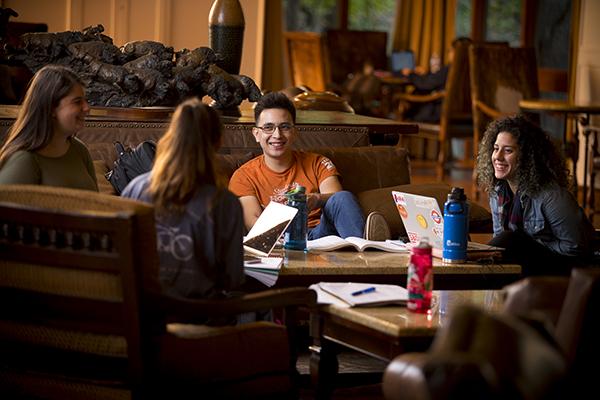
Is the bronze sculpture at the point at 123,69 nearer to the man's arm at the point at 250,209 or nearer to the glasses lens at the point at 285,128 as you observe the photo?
the glasses lens at the point at 285,128

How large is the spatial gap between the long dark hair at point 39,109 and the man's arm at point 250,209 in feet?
3.68

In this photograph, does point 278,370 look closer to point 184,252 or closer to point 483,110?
point 184,252

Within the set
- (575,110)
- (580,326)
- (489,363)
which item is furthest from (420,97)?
(489,363)

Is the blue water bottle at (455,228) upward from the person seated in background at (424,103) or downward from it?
downward

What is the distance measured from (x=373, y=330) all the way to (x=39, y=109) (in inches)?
50.2

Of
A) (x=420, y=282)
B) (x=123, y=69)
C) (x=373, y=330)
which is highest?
(x=123, y=69)

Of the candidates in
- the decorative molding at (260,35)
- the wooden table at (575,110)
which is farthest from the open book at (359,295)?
the decorative molding at (260,35)

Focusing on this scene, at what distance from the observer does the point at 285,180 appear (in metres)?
4.89

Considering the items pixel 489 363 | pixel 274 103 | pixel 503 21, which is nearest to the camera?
pixel 489 363

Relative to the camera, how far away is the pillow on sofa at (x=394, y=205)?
196 inches

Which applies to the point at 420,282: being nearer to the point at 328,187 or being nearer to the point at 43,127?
the point at 43,127

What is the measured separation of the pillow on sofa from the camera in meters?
4.98

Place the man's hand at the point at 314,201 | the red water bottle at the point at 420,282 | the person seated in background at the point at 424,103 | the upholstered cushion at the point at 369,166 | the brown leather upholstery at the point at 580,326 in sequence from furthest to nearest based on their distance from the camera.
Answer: the person seated in background at the point at 424,103, the upholstered cushion at the point at 369,166, the man's hand at the point at 314,201, the red water bottle at the point at 420,282, the brown leather upholstery at the point at 580,326

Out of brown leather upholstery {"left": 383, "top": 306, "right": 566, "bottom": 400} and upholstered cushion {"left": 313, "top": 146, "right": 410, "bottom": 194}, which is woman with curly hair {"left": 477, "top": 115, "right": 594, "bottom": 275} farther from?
brown leather upholstery {"left": 383, "top": 306, "right": 566, "bottom": 400}
